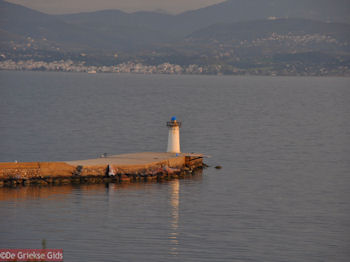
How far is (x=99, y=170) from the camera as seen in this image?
39.7 metres

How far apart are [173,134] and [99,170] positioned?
7.18m

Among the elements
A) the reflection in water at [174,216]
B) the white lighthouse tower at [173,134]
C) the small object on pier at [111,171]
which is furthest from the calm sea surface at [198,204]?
the white lighthouse tower at [173,134]

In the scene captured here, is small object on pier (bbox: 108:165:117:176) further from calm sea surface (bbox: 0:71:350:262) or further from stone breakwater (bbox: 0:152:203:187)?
calm sea surface (bbox: 0:71:350:262)

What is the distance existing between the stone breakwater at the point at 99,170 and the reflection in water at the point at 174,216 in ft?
4.70

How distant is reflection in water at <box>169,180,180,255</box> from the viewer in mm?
27958

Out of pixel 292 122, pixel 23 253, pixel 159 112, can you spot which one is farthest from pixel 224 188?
pixel 159 112

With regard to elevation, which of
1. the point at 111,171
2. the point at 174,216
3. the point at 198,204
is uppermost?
the point at 111,171

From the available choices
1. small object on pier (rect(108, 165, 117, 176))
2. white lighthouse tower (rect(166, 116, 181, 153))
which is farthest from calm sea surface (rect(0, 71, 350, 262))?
white lighthouse tower (rect(166, 116, 181, 153))

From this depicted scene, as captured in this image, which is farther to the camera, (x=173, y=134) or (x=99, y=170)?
(x=173, y=134)

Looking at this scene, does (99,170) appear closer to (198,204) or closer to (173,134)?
(198,204)

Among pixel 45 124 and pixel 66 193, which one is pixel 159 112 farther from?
pixel 66 193

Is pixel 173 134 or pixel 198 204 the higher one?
pixel 173 134

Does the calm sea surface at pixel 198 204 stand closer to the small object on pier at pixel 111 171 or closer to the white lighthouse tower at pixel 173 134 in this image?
the small object on pier at pixel 111 171

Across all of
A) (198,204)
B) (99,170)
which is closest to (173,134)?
(99,170)
